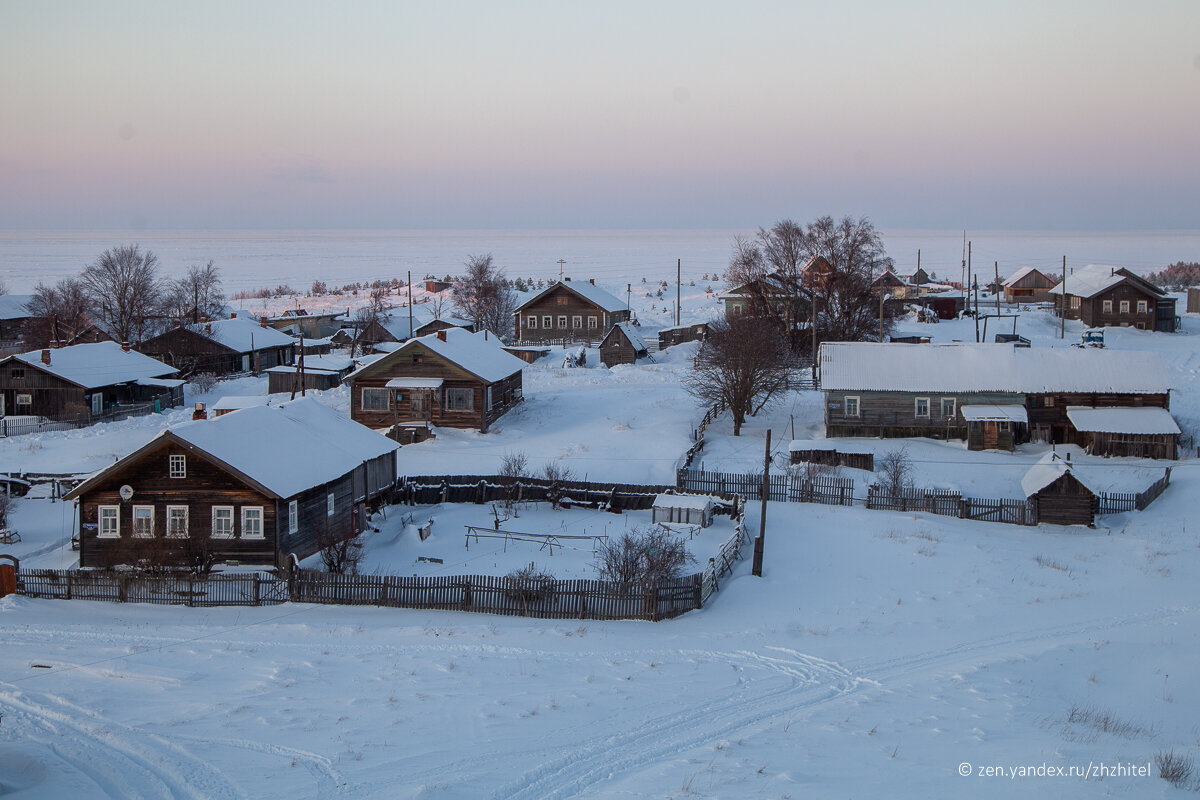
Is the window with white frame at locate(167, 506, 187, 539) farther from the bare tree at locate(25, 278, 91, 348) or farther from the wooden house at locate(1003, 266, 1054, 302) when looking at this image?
the wooden house at locate(1003, 266, 1054, 302)

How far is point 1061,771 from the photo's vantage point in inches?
468

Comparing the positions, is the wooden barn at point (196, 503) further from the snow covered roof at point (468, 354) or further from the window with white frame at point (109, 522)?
the snow covered roof at point (468, 354)

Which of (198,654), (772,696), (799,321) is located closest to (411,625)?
(198,654)

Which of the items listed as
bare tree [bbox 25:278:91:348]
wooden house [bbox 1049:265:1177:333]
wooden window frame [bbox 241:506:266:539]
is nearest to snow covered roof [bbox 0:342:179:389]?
bare tree [bbox 25:278:91:348]

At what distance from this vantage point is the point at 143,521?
23.9 m

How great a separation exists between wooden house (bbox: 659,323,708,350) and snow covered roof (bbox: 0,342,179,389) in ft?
101

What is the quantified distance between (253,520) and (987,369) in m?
29.9

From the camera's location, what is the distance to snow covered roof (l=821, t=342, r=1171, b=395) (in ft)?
128

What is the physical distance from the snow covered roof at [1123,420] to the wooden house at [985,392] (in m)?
0.92

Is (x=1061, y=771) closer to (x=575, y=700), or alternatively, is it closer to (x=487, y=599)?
(x=575, y=700)

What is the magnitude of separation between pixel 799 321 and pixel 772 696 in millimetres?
49713

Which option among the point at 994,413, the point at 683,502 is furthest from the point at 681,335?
the point at 683,502

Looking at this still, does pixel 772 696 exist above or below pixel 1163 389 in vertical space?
below

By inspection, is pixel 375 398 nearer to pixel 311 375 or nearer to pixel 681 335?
pixel 311 375
